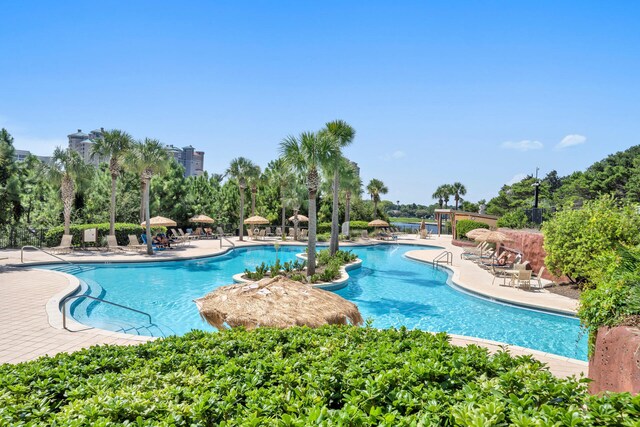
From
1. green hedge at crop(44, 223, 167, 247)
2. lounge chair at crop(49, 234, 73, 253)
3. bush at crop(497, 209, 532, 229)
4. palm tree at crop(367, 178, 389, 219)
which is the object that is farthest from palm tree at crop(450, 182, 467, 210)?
lounge chair at crop(49, 234, 73, 253)

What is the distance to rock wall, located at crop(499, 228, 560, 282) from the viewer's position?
16328 millimetres

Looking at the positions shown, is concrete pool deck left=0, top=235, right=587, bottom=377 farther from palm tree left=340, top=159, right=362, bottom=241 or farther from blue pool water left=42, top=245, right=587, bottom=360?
palm tree left=340, top=159, right=362, bottom=241

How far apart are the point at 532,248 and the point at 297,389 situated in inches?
677

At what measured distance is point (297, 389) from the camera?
305cm

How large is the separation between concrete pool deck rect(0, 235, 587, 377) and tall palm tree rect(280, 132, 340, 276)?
278 inches

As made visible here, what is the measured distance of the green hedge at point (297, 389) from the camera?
2375mm

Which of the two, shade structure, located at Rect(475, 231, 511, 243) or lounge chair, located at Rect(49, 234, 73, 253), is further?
lounge chair, located at Rect(49, 234, 73, 253)

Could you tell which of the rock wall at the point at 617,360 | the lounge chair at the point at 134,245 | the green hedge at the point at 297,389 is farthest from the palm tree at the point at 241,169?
the rock wall at the point at 617,360

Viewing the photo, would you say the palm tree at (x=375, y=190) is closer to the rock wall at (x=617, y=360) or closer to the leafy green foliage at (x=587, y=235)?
the leafy green foliage at (x=587, y=235)

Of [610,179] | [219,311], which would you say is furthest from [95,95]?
[610,179]

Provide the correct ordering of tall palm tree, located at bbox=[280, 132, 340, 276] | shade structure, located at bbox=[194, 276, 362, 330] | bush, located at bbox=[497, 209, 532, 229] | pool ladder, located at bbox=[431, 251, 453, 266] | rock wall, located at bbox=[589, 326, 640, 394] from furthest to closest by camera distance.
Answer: bush, located at bbox=[497, 209, 532, 229] < pool ladder, located at bbox=[431, 251, 453, 266] < tall palm tree, located at bbox=[280, 132, 340, 276] < shade structure, located at bbox=[194, 276, 362, 330] < rock wall, located at bbox=[589, 326, 640, 394]

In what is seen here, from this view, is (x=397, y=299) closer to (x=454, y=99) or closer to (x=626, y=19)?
(x=454, y=99)

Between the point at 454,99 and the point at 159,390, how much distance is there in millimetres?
17295

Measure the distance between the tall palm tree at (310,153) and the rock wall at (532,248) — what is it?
984 cm
